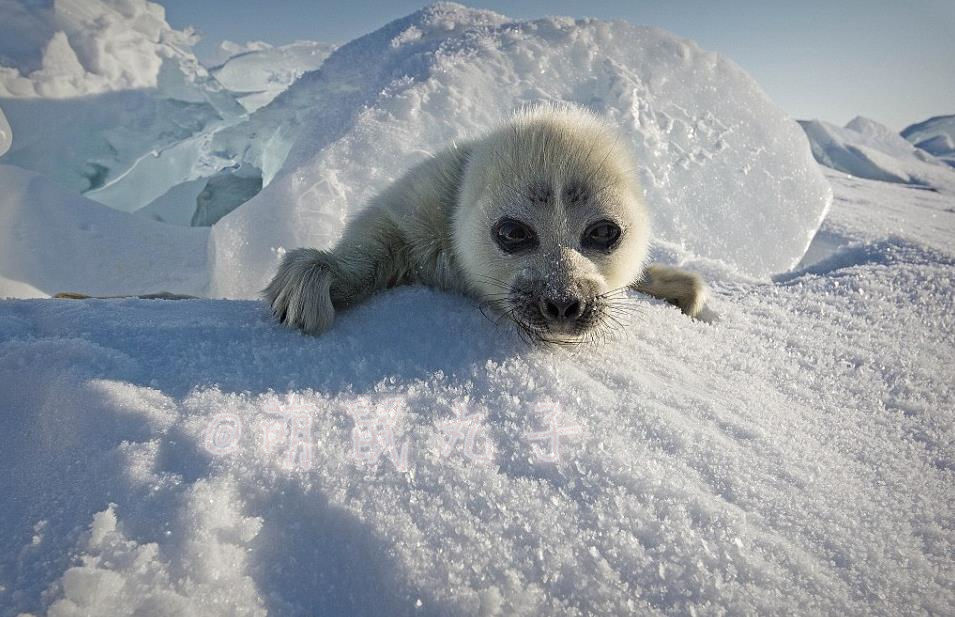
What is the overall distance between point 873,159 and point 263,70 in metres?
12.5

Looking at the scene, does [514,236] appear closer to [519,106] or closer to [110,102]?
[519,106]

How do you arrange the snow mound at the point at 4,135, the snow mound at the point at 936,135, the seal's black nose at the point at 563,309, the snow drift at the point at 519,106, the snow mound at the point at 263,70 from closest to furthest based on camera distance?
the seal's black nose at the point at 563,309, the snow drift at the point at 519,106, the snow mound at the point at 4,135, the snow mound at the point at 263,70, the snow mound at the point at 936,135

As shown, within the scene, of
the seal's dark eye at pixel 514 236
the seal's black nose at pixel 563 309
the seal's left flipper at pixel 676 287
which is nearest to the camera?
the seal's black nose at pixel 563 309

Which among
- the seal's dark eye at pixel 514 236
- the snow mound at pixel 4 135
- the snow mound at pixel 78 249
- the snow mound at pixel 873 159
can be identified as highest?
the seal's dark eye at pixel 514 236

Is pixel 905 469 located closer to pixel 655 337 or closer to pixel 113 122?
pixel 655 337

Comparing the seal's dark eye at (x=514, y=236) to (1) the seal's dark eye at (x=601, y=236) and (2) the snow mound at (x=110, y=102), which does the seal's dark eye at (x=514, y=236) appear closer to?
(1) the seal's dark eye at (x=601, y=236)

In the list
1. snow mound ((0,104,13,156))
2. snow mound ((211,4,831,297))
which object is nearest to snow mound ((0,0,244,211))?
snow mound ((0,104,13,156))

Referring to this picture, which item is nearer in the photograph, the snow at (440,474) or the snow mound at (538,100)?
the snow at (440,474)

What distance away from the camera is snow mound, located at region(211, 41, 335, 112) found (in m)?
9.52

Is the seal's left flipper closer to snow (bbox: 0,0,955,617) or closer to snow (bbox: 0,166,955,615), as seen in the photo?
snow (bbox: 0,0,955,617)

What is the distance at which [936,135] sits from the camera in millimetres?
17172

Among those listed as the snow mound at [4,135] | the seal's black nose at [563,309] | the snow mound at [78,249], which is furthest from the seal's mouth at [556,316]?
the snow mound at [4,135]

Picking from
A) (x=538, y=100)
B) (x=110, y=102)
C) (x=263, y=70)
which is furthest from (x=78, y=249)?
(x=263, y=70)

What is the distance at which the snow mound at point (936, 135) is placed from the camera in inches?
636
